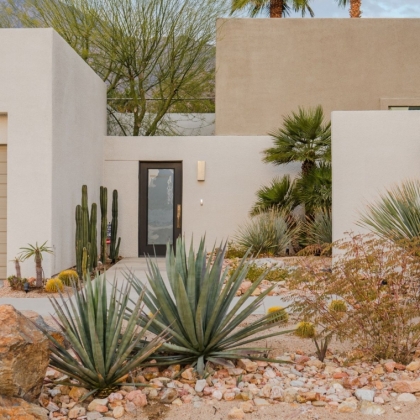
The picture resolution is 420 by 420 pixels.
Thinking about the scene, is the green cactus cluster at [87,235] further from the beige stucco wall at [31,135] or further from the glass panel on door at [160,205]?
the glass panel on door at [160,205]

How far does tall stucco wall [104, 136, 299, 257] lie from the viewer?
13.7 meters

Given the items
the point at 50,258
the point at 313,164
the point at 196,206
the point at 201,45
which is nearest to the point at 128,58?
the point at 201,45

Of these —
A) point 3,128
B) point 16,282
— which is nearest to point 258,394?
point 16,282

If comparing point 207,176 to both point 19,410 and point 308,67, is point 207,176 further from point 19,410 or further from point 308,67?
point 19,410

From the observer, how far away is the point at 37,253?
928 centimetres

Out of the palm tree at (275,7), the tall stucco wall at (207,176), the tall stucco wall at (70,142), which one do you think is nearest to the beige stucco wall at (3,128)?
the tall stucco wall at (70,142)

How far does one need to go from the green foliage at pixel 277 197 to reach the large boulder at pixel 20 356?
8.91 meters

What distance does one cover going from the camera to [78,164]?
37.9 feet

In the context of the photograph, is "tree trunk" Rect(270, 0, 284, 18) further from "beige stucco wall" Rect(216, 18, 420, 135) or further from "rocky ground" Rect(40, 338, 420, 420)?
"rocky ground" Rect(40, 338, 420, 420)

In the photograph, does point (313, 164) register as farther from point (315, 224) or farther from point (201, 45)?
point (201, 45)

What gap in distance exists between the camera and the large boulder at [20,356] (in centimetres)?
375

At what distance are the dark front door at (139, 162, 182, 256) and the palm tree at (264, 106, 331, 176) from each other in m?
2.45

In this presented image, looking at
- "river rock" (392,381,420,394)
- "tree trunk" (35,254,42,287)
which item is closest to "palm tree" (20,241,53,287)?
"tree trunk" (35,254,42,287)

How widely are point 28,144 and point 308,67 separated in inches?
303
